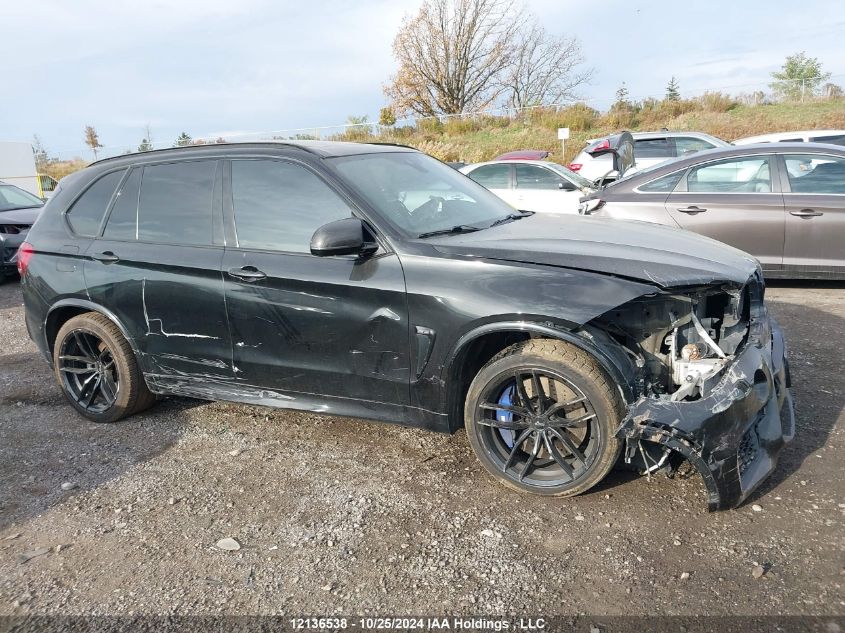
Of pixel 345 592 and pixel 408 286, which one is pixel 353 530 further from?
pixel 408 286

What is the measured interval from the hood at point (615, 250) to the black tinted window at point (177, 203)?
1.47 metres

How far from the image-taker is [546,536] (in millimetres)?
2822

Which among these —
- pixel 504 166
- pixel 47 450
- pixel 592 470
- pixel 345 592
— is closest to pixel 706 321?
pixel 592 470

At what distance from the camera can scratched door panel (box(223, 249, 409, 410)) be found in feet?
10.6

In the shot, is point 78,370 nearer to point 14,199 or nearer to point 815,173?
point 815,173

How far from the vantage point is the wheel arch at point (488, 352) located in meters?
2.80

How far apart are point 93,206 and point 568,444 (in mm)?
3453

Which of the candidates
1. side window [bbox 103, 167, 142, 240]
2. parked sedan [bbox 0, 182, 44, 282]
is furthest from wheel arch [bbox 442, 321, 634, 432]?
parked sedan [bbox 0, 182, 44, 282]

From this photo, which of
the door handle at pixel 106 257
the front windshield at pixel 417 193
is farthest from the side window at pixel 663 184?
the door handle at pixel 106 257

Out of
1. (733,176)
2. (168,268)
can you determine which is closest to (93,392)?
(168,268)

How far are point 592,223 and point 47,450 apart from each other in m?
3.67

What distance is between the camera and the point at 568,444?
9.84ft

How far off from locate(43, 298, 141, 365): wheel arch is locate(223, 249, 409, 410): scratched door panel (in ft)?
3.09

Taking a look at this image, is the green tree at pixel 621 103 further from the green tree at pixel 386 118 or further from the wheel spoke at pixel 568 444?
the wheel spoke at pixel 568 444
